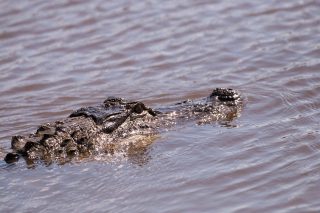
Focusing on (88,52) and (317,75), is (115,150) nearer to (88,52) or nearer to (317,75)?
(317,75)

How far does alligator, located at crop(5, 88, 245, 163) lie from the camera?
4871 mm

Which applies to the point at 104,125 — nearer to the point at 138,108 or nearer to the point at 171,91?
the point at 138,108

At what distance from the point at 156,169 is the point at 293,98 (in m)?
3.31

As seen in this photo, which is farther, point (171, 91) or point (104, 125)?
point (171, 91)

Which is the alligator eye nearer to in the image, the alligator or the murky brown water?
the alligator

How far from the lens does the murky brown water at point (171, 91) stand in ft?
13.8

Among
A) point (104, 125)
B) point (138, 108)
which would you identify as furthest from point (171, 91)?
point (104, 125)

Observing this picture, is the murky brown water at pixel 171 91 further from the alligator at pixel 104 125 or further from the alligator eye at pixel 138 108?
the alligator eye at pixel 138 108

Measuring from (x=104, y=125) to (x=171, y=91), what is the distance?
276 cm

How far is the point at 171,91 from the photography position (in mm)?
7688

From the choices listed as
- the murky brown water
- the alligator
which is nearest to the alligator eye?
the alligator

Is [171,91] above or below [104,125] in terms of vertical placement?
above

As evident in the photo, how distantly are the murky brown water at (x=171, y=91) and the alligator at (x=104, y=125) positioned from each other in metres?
0.16

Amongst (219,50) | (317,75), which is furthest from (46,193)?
(219,50)
